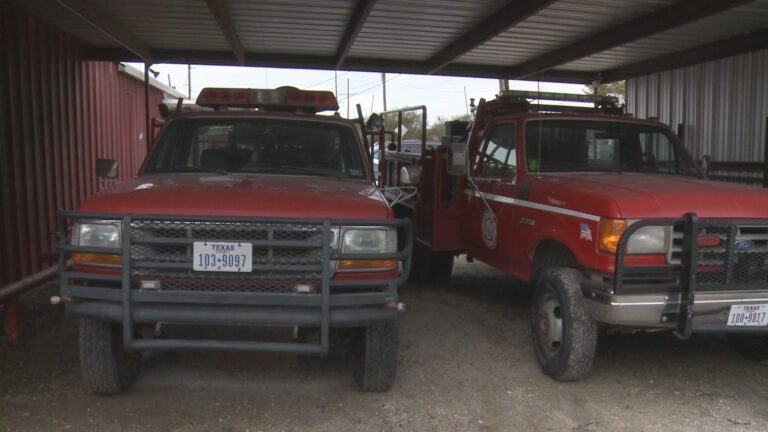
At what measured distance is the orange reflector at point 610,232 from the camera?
14.3 feet

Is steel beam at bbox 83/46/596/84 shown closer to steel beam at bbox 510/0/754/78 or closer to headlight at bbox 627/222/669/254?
steel beam at bbox 510/0/754/78

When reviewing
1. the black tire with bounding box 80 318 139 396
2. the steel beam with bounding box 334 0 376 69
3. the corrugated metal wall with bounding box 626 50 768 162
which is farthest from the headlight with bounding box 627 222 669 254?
the corrugated metal wall with bounding box 626 50 768 162

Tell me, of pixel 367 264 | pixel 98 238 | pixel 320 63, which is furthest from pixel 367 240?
pixel 320 63

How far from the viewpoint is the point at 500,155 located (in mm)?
6441

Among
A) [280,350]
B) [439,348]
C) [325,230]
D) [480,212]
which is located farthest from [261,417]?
[480,212]

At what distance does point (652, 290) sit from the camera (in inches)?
171

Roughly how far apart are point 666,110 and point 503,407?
23.8ft

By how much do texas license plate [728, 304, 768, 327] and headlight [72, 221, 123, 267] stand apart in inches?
154

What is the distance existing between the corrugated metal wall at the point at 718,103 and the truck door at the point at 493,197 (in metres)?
4.22

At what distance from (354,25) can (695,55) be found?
4776mm

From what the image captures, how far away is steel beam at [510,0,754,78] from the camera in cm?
681

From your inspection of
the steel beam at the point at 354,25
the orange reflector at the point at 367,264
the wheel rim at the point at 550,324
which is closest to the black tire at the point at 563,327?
the wheel rim at the point at 550,324

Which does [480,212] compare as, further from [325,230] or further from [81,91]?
[81,91]

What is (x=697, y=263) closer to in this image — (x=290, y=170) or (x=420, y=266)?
(x=290, y=170)
